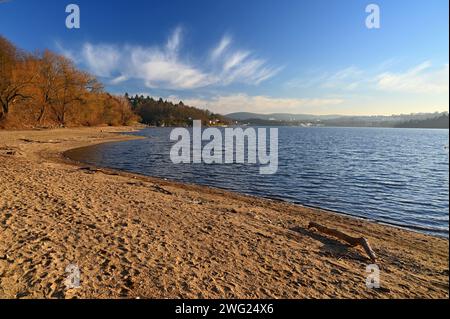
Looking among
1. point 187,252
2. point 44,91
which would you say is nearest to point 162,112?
point 44,91

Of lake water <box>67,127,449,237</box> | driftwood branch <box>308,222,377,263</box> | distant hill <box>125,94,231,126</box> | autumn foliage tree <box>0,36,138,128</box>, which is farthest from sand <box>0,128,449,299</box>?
distant hill <box>125,94,231,126</box>

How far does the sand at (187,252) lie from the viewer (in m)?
4.74

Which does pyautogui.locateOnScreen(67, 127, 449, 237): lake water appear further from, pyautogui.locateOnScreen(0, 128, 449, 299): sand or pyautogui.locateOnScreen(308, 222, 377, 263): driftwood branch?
pyautogui.locateOnScreen(308, 222, 377, 263): driftwood branch

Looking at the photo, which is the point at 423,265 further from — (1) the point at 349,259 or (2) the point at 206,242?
(2) the point at 206,242

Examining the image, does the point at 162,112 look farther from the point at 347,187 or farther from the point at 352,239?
the point at 352,239

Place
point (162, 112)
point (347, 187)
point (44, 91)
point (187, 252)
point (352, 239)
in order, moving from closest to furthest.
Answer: point (187, 252), point (352, 239), point (347, 187), point (44, 91), point (162, 112)

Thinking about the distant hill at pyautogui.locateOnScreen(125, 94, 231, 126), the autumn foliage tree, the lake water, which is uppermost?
the distant hill at pyautogui.locateOnScreen(125, 94, 231, 126)

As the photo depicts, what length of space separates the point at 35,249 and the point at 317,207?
38.8ft

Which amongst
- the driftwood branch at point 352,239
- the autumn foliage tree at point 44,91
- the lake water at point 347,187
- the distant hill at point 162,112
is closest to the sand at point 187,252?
the driftwood branch at point 352,239

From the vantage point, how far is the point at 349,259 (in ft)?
21.6

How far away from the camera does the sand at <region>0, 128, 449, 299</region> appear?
474 cm

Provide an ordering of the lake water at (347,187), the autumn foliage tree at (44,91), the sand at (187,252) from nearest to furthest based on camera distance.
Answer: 1. the sand at (187,252)
2. the lake water at (347,187)
3. the autumn foliage tree at (44,91)

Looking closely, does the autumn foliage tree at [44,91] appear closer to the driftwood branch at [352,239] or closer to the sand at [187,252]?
the sand at [187,252]

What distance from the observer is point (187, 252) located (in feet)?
20.3
